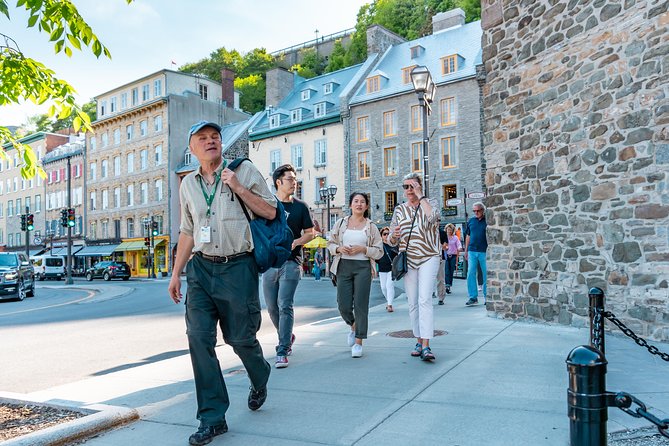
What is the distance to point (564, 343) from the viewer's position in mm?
6605

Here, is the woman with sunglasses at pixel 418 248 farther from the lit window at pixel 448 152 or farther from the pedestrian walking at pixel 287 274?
the lit window at pixel 448 152

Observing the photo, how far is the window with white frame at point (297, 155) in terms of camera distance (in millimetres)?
41156

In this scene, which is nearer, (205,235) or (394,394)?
(205,235)

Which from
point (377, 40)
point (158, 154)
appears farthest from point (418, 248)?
point (158, 154)

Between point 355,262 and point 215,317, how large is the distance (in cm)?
278

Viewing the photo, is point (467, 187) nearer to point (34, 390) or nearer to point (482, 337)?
point (482, 337)

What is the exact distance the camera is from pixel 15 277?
19.4 m

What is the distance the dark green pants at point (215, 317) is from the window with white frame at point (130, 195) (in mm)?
50792

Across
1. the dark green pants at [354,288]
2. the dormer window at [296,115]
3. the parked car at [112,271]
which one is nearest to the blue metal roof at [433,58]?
the dormer window at [296,115]

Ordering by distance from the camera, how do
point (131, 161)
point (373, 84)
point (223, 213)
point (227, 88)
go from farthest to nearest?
point (227, 88) < point (131, 161) < point (373, 84) < point (223, 213)

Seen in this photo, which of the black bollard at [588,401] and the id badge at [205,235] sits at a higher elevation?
the id badge at [205,235]

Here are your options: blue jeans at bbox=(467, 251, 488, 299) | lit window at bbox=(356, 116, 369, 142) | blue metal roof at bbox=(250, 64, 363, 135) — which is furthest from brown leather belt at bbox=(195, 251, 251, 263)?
blue metal roof at bbox=(250, 64, 363, 135)

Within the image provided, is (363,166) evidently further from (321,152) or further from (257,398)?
(257,398)

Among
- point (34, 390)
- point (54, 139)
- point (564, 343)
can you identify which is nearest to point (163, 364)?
point (34, 390)
